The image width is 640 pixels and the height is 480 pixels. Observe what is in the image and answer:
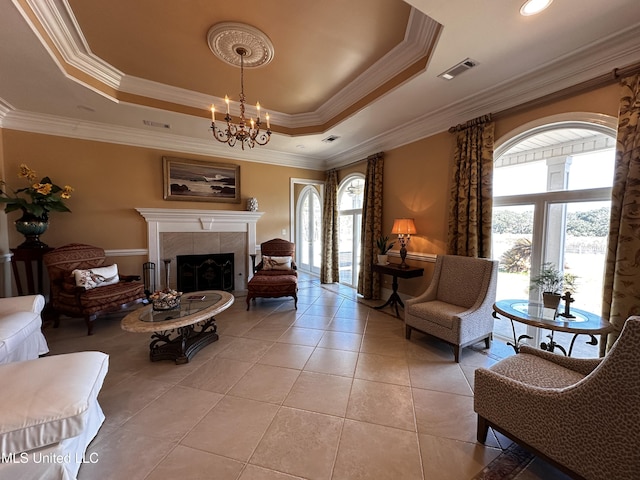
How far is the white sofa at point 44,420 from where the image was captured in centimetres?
116

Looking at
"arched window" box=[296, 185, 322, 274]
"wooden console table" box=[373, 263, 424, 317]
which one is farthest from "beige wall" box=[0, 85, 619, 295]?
"arched window" box=[296, 185, 322, 274]

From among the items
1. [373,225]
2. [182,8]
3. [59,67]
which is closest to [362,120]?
[373,225]

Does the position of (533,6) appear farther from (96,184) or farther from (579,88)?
(96,184)

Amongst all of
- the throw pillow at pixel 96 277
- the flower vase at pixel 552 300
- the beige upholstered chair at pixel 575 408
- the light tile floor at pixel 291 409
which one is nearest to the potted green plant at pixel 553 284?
the flower vase at pixel 552 300

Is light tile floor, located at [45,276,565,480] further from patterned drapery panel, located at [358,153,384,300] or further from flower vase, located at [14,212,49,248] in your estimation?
patterned drapery panel, located at [358,153,384,300]

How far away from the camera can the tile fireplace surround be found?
458cm

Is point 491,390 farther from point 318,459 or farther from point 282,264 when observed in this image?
point 282,264

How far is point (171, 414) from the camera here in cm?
189

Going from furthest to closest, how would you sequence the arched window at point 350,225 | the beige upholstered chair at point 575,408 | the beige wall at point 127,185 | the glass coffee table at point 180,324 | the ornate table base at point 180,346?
the arched window at point 350,225 < the beige wall at point 127,185 < the ornate table base at point 180,346 < the glass coffee table at point 180,324 < the beige upholstered chair at point 575,408

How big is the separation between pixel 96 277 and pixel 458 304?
4.86 m

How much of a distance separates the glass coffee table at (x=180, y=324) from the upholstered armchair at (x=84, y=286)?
1076 mm

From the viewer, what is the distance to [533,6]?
179 centimetres

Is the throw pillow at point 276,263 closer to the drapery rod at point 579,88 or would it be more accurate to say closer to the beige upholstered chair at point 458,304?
the beige upholstered chair at point 458,304

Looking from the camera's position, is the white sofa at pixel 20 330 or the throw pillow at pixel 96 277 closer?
the white sofa at pixel 20 330
